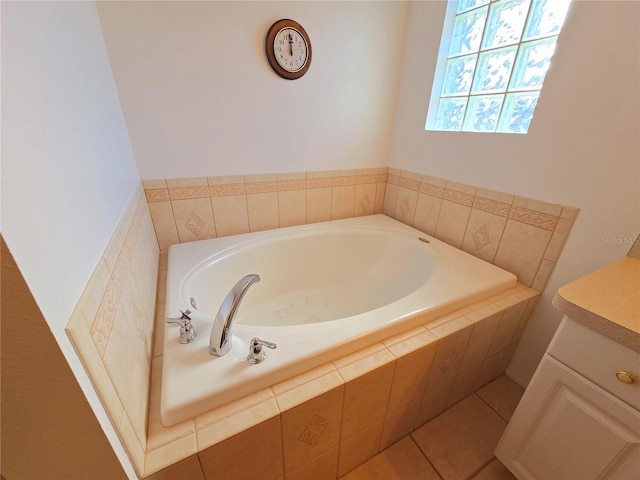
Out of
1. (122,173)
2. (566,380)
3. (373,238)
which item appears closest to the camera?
(566,380)

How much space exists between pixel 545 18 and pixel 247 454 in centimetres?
175

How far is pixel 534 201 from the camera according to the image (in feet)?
3.54

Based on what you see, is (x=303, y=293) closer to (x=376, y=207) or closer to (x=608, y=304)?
(x=376, y=207)

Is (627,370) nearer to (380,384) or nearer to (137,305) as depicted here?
(380,384)

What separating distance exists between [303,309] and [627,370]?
1236mm

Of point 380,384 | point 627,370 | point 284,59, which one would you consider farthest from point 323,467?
point 284,59

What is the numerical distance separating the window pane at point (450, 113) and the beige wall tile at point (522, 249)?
595 millimetres

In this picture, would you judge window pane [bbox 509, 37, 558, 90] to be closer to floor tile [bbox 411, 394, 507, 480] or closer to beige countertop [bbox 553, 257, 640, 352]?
beige countertop [bbox 553, 257, 640, 352]

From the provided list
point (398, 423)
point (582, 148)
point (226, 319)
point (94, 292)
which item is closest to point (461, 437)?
point (398, 423)

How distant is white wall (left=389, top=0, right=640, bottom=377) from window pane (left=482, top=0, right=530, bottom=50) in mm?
213

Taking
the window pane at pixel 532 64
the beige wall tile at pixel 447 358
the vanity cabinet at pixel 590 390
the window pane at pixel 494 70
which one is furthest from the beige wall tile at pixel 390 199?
the vanity cabinet at pixel 590 390

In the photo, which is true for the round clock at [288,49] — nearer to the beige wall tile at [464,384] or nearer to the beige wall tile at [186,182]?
the beige wall tile at [186,182]

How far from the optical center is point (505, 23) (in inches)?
43.8

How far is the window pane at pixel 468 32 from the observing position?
3.96 feet
